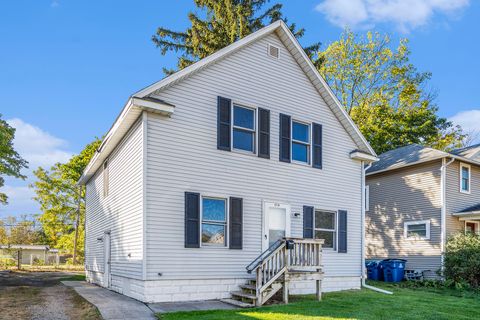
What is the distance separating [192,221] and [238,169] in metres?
2.05

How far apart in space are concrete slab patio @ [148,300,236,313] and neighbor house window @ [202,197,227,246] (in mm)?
1462

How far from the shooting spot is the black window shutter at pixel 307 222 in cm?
1277

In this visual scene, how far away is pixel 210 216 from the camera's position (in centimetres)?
1091

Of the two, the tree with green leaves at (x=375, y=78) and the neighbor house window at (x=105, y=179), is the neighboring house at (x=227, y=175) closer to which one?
the neighbor house window at (x=105, y=179)

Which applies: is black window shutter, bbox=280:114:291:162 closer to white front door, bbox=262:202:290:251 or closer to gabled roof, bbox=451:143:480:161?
white front door, bbox=262:202:290:251

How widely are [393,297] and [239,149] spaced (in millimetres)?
6207

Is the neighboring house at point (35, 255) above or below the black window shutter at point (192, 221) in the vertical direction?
below

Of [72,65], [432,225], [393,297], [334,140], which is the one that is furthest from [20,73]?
[432,225]

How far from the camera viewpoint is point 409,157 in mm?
19859

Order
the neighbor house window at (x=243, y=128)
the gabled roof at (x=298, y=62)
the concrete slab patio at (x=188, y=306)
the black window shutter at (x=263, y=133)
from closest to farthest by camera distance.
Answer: the concrete slab patio at (x=188, y=306) < the gabled roof at (x=298, y=62) < the neighbor house window at (x=243, y=128) < the black window shutter at (x=263, y=133)

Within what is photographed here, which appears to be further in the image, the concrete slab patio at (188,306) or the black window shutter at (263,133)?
the black window shutter at (263,133)

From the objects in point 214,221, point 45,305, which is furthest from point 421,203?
point 45,305

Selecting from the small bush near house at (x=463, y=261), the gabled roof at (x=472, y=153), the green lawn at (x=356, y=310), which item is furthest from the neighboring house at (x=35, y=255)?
the gabled roof at (x=472, y=153)

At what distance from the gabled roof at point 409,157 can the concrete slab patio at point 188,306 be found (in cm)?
1220
